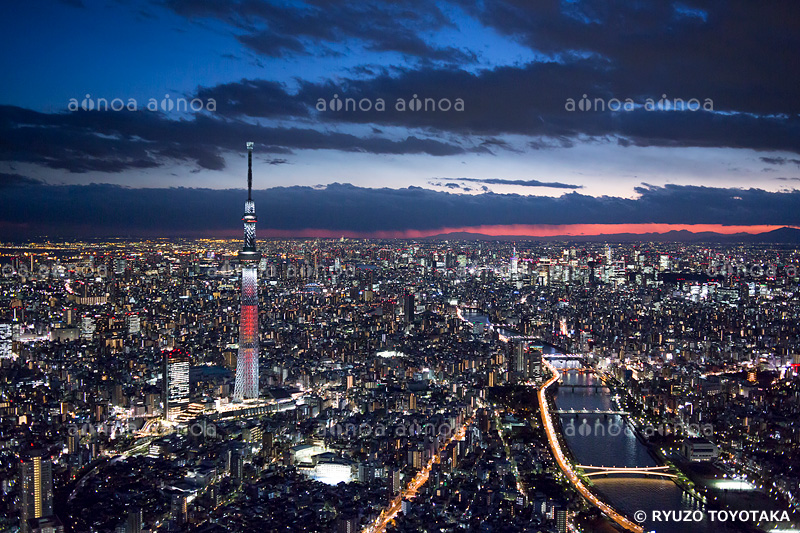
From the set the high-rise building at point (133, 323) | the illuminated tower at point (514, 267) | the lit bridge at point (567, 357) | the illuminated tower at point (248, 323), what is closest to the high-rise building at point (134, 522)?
the illuminated tower at point (248, 323)

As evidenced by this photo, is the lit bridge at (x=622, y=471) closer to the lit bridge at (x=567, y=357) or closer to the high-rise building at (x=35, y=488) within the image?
the high-rise building at (x=35, y=488)

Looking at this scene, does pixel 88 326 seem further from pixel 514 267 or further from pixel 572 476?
pixel 514 267

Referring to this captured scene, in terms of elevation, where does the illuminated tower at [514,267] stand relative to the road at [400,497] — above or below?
above

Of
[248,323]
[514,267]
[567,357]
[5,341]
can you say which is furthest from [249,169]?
[514,267]

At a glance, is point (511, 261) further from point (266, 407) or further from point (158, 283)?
point (266, 407)

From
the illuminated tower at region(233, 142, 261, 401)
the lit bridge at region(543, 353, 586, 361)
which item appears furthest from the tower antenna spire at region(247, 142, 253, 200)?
the lit bridge at region(543, 353, 586, 361)

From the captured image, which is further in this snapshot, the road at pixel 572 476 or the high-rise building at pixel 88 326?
the high-rise building at pixel 88 326
